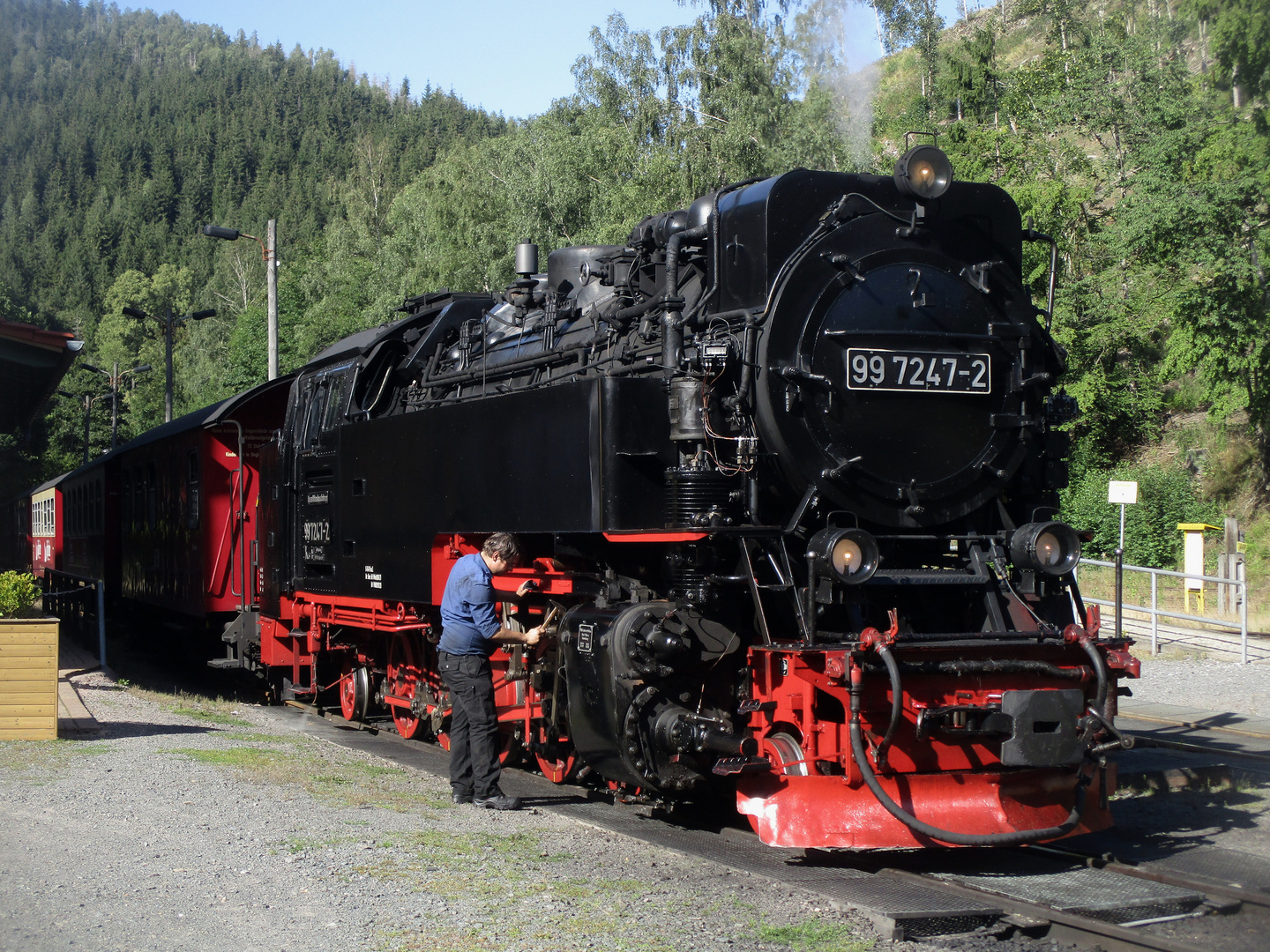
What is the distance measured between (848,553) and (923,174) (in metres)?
2.00

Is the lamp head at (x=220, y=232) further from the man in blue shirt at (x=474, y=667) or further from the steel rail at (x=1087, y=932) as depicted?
the steel rail at (x=1087, y=932)

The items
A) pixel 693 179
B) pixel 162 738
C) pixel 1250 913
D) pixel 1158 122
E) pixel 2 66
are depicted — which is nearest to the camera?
pixel 1250 913

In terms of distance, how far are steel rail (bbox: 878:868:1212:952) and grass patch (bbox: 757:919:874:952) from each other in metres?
0.75

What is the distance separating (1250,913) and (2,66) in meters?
138

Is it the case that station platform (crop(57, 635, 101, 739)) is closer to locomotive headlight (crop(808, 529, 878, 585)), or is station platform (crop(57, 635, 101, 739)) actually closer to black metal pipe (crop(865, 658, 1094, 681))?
locomotive headlight (crop(808, 529, 878, 585))

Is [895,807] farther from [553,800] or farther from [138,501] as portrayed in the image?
[138,501]

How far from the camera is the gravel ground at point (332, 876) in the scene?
12.9 ft

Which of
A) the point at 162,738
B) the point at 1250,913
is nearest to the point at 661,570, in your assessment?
the point at 1250,913

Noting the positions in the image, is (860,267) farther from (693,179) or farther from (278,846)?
(693,179)

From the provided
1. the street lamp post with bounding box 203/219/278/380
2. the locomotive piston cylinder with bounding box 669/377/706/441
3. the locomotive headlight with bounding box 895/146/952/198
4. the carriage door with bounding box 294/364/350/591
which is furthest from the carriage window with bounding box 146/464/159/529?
the locomotive headlight with bounding box 895/146/952/198

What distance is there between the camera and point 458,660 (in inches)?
254

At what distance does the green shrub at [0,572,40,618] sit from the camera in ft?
27.6

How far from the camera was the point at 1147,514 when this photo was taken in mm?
22609

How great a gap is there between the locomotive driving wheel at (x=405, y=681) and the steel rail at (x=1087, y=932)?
4.84m
